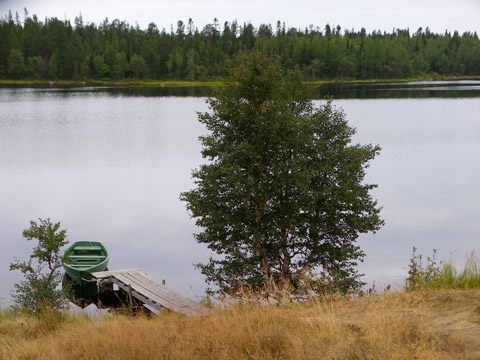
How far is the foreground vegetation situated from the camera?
21.2ft

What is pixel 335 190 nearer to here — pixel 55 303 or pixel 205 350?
pixel 55 303

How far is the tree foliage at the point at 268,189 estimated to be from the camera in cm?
1944

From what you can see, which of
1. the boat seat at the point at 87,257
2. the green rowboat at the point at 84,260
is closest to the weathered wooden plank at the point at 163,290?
the green rowboat at the point at 84,260

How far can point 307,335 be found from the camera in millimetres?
7004

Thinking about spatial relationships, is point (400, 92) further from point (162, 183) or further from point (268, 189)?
point (268, 189)

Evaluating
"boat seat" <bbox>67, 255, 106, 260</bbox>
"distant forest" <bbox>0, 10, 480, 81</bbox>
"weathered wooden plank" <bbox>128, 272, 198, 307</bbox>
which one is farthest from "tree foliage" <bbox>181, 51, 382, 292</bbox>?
"distant forest" <bbox>0, 10, 480, 81</bbox>

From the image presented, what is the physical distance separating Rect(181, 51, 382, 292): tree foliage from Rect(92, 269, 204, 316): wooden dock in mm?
1810

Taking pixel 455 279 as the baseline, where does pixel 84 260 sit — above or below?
below

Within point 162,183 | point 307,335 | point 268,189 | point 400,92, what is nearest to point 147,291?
point 268,189

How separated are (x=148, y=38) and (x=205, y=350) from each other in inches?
7836

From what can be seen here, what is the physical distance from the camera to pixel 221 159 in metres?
19.9

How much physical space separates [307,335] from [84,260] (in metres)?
19.5

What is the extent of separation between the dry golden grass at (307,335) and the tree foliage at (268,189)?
421 inches

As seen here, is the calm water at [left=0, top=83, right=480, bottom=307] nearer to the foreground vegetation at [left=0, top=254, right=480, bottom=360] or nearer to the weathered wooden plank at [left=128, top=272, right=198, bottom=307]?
the weathered wooden plank at [left=128, top=272, right=198, bottom=307]
